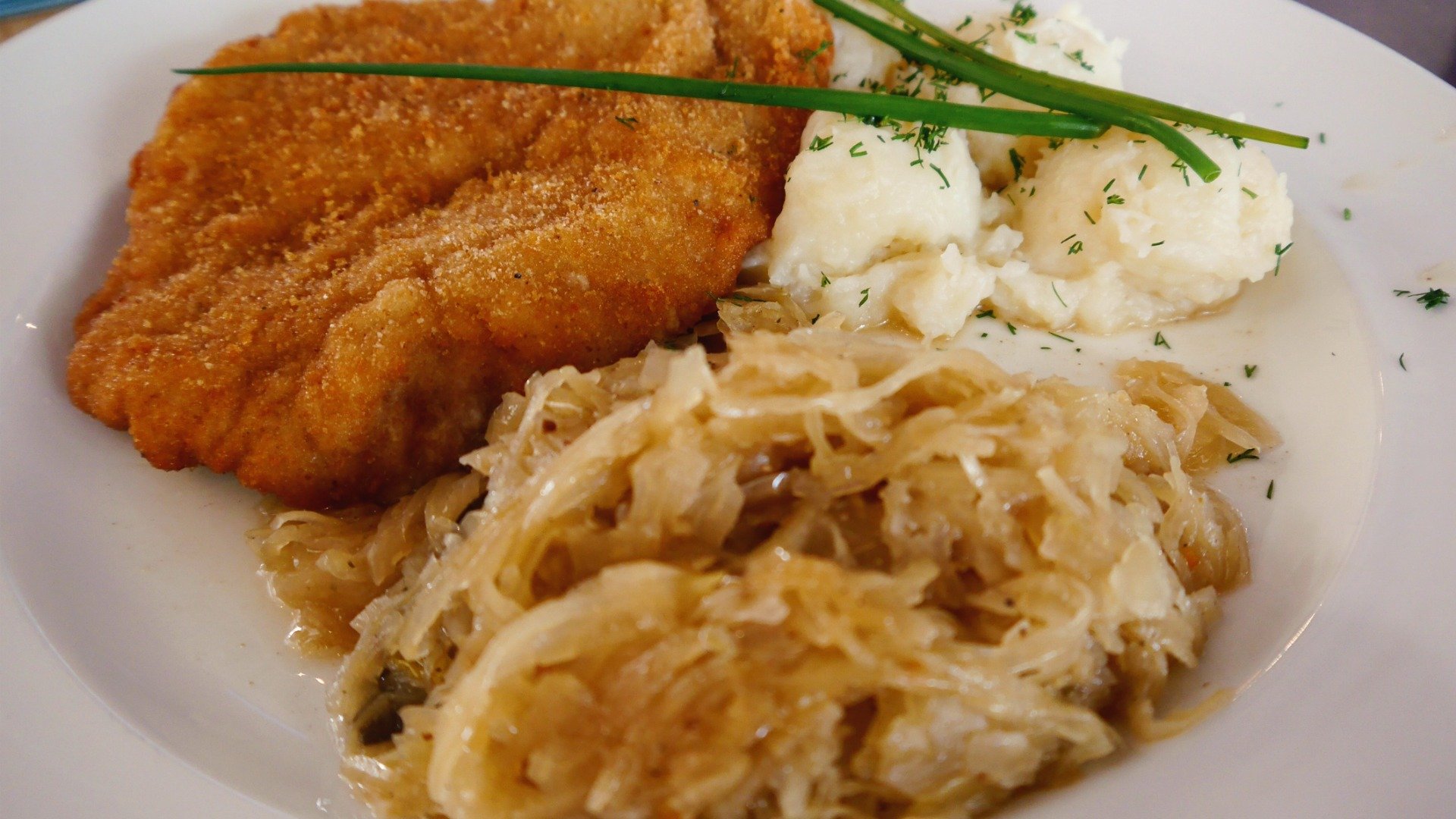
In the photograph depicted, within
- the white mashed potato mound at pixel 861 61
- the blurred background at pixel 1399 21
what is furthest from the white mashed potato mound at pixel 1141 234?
the blurred background at pixel 1399 21

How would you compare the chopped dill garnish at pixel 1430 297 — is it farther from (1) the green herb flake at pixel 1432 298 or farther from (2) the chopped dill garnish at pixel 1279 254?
(2) the chopped dill garnish at pixel 1279 254

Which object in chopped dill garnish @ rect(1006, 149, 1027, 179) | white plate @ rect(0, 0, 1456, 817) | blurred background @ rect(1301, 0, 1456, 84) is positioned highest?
blurred background @ rect(1301, 0, 1456, 84)

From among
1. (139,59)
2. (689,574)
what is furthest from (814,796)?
(139,59)

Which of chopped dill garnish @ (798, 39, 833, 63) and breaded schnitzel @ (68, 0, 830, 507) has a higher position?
chopped dill garnish @ (798, 39, 833, 63)

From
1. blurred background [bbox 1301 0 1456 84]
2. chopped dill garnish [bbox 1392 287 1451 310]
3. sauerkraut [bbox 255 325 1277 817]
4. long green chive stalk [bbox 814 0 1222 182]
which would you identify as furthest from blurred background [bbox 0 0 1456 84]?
sauerkraut [bbox 255 325 1277 817]

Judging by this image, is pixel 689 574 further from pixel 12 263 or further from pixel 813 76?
pixel 12 263

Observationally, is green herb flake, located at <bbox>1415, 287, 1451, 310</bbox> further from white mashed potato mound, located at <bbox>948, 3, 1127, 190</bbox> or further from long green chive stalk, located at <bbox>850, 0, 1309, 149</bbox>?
white mashed potato mound, located at <bbox>948, 3, 1127, 190</bbox>
